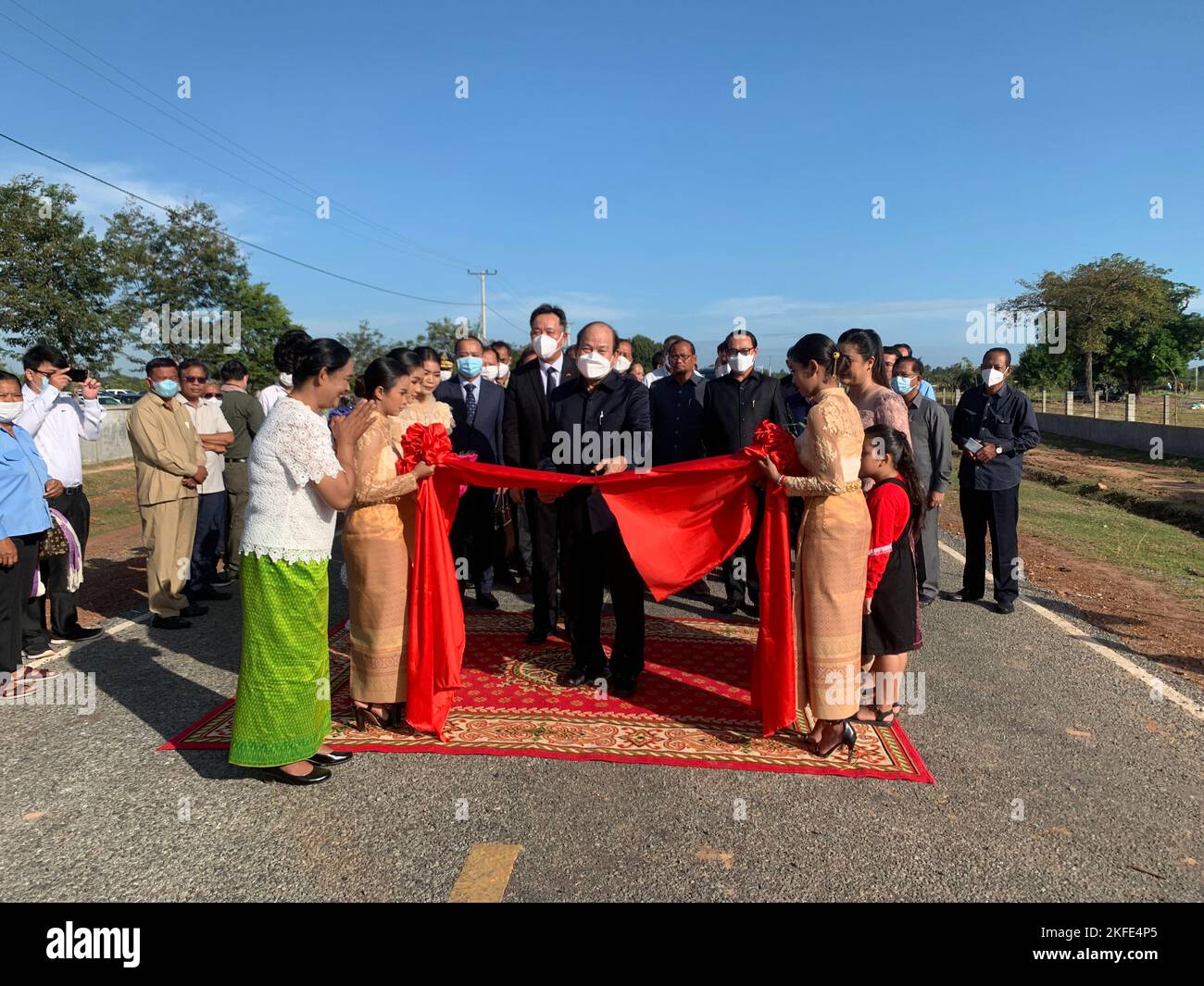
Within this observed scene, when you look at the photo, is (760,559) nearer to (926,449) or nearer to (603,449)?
(603,449)

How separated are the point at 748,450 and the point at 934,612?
11.0 ft

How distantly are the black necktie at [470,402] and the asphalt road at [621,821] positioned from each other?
9.85ft

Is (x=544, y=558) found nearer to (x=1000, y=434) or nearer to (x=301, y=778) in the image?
(x=301, y=778)

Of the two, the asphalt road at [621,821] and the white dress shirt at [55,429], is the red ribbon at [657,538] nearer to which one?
the asphalt road at [621,821]

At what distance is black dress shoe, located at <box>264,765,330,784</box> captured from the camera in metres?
3.55

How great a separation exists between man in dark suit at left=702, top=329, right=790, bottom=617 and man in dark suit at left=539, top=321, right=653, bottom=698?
1.51m

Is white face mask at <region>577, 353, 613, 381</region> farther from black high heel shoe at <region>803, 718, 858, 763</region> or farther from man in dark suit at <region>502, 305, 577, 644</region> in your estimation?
black high heel shoe at <region>803, 718, 858, 763</region>

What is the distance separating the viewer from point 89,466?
1964 cm

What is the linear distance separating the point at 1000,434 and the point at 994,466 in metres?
0.29

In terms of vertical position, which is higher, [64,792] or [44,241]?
[44,241]

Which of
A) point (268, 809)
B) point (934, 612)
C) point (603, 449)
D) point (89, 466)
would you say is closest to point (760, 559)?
point (603, 449)

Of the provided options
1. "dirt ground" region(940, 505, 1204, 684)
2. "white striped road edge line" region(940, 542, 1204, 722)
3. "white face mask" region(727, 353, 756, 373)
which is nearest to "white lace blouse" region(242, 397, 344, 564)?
"white face mask" region(727, 353, 756, 373)

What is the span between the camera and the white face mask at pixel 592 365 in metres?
4.79
